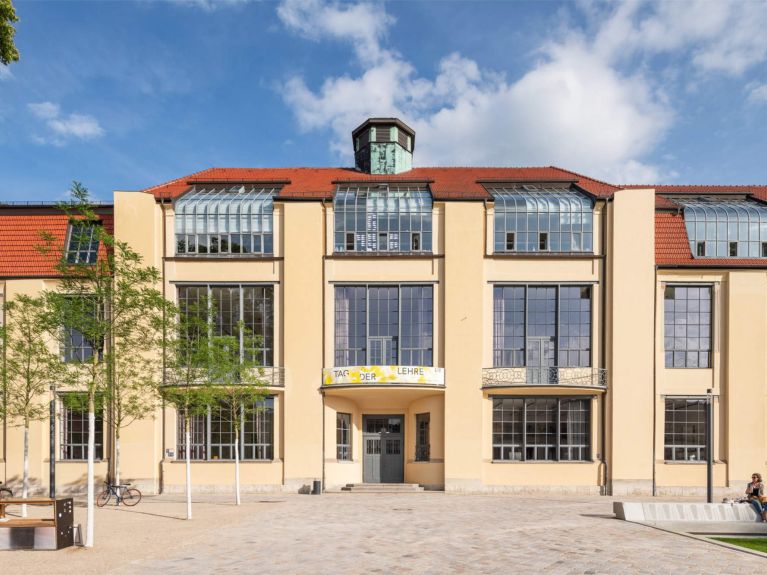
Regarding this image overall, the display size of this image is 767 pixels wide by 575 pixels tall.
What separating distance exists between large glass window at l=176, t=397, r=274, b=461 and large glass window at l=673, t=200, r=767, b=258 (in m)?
19.0

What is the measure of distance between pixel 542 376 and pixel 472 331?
332 centimetres

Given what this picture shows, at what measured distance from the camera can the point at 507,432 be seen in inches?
997

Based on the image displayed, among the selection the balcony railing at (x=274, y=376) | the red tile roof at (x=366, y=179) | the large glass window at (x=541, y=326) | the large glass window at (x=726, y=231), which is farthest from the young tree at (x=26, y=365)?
the large glass window at (x=726, y=231)

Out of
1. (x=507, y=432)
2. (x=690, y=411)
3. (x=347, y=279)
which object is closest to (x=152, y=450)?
(x=347, y=279)

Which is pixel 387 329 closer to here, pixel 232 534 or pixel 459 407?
pixel 459 407

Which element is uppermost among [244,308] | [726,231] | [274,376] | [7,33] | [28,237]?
[7,33]

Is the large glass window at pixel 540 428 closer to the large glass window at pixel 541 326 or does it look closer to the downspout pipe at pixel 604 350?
the downspout pipe at pixel 604 350

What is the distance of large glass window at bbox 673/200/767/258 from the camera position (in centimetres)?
2592

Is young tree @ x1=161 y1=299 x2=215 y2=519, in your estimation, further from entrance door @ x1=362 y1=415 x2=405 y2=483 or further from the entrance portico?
entrance door @ x1=362 y1=415 x2=405 y2=483

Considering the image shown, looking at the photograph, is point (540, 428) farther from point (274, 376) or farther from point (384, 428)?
point (274, 376)

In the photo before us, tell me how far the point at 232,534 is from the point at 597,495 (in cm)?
1541

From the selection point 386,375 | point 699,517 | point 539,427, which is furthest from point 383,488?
point 699,517

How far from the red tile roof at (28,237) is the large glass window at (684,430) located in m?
24.1

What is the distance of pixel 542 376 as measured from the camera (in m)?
24.9
